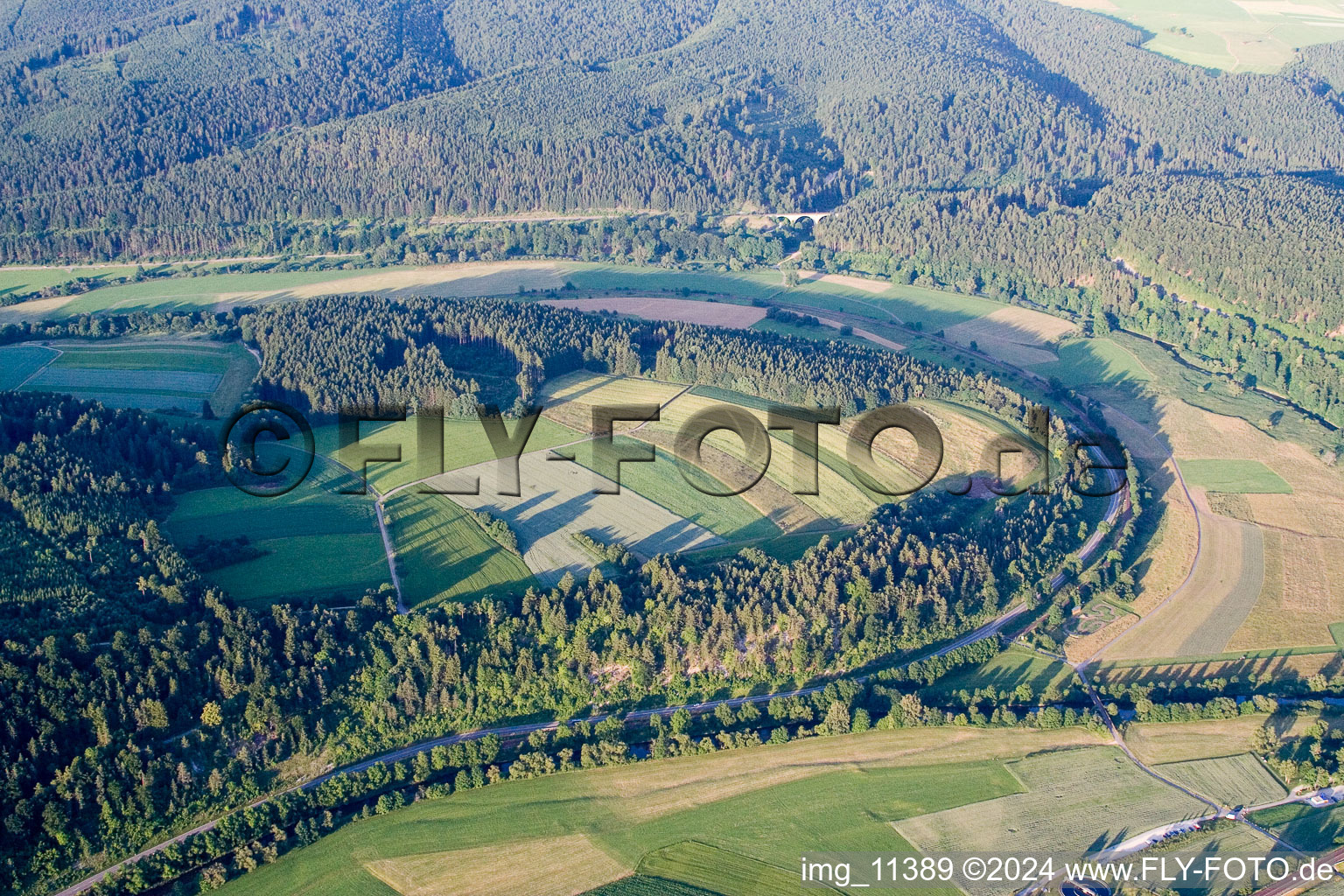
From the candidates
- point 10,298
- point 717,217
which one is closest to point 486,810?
point 10,298

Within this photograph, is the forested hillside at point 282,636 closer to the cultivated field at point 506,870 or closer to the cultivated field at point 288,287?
the cultivated field at point 506,870

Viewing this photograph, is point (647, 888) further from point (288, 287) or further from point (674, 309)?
point (288, 287)

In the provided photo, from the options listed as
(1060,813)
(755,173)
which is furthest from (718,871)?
(755,173)

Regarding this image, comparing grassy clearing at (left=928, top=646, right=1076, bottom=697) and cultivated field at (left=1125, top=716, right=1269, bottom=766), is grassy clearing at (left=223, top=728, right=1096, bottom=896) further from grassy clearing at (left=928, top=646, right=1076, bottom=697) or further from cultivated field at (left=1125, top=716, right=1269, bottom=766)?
grassy clearing at (left=928, top=646, right=1076, bottom=697)

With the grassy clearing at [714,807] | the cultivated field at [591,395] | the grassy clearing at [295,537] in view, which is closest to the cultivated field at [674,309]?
the cultivated field at [591,395]

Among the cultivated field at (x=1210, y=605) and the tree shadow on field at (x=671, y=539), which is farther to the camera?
the tree shadow on field at (x=671, y=539)
